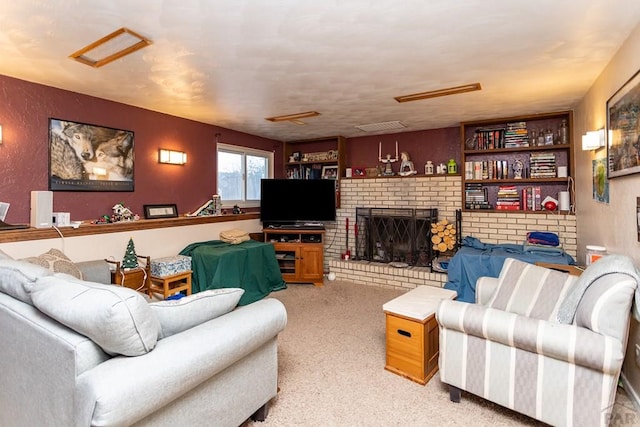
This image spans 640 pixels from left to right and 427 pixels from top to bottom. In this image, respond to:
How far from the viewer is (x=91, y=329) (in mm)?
1156

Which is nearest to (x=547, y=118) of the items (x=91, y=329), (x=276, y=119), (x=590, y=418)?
(x=276, y=119)

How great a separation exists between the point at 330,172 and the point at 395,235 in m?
1.52

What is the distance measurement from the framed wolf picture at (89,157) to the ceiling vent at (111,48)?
956 millimetres

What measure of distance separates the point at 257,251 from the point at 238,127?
1.81 metres

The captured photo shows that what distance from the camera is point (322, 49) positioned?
7.30 ft

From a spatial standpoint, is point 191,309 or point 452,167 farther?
point 452,167

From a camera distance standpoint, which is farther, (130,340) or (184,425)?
(184,425)

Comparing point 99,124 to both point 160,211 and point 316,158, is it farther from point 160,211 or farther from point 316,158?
point 316,158

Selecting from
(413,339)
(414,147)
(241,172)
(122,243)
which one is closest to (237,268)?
(122,243)

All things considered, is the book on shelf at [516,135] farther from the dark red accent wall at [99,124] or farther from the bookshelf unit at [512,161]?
the dark red accent wall at [99,124]

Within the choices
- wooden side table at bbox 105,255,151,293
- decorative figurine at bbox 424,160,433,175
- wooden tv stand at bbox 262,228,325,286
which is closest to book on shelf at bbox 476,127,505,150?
decorative figurine at bbox 424,160,433,175

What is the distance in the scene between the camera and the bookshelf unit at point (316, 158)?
536cm

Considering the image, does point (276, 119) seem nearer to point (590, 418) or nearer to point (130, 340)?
point (130, 340)

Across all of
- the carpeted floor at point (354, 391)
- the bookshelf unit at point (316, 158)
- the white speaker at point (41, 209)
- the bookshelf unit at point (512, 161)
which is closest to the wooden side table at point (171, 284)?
the white speaker at point (41, 209)
